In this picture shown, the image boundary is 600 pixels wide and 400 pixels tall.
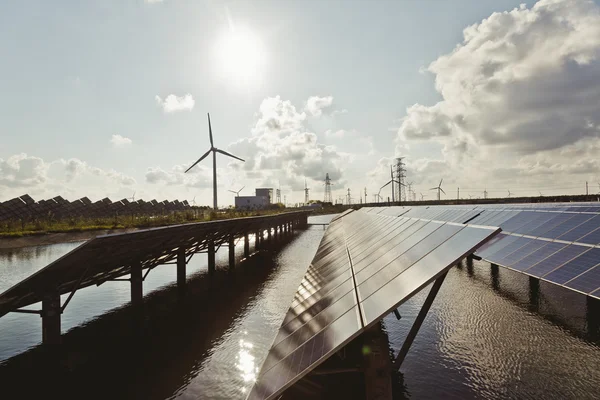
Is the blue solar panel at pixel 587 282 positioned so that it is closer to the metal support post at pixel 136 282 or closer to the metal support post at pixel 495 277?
the metal support post at pixel 495 277

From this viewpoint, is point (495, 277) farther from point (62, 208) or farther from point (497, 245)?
point (62, 208)

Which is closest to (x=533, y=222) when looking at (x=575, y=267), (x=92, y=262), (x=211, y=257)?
(x=575, y=267)

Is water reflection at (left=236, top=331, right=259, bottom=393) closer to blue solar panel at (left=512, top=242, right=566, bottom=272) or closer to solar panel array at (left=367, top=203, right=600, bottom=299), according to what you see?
solar panel array at (left=367, top=203, right=600, bottom=299)

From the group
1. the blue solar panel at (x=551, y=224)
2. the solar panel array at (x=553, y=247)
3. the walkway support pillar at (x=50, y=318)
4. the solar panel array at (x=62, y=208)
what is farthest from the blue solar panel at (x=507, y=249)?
the solar panel array at (x=62, y=208)

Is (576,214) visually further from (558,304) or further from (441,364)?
(441,364)

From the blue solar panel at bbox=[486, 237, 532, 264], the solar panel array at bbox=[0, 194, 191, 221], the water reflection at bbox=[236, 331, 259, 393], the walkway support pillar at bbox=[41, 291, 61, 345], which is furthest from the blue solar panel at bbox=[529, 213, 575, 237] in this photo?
the solar panel array at bbox=[0, 194, 191, 221]

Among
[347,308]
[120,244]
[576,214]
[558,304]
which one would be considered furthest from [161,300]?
[576,214]
